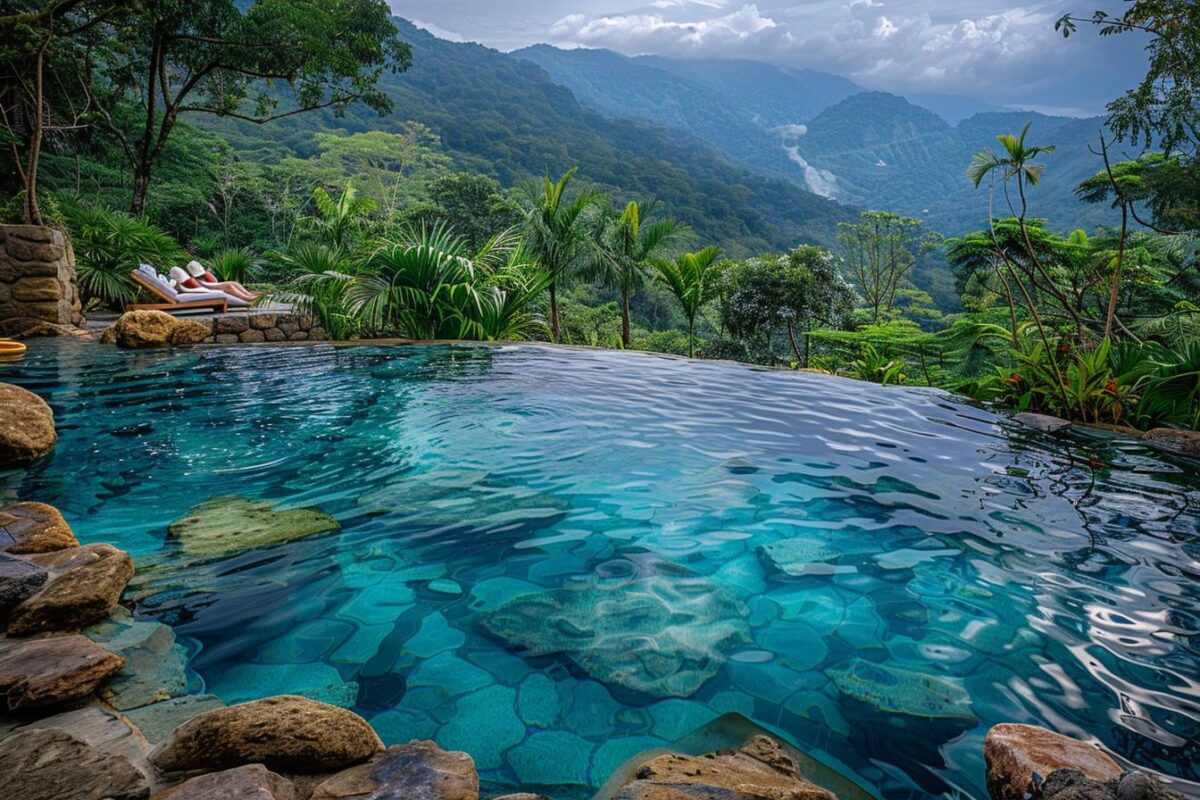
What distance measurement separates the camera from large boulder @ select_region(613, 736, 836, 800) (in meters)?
1.38

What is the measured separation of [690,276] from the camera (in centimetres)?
1522

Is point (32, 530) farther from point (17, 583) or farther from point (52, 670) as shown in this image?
point (52, 670)

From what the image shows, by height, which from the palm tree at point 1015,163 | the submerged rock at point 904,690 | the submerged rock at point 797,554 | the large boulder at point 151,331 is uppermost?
the palm tree at point 1015,163

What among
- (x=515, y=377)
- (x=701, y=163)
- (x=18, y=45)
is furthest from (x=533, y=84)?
(x=515, y=377)

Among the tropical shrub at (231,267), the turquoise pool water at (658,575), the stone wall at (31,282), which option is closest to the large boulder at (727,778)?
the turquoise pool water at (658,575)

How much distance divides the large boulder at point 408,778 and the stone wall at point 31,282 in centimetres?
1008

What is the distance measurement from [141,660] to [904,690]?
8.02ft

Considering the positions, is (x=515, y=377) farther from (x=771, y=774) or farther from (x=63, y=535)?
(x=771, y=774)

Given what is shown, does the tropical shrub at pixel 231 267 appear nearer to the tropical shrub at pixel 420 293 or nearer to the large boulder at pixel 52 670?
the tropical shrub at pixel 420 293

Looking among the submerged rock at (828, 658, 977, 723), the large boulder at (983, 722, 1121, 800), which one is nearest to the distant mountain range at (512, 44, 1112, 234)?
the submerged rock at (828, 658, 977, 723)

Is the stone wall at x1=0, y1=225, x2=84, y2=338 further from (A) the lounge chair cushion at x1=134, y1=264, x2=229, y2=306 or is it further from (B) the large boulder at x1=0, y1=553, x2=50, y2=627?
(B) the large boulder at x1=0, y1=553, x2=50, y2=627

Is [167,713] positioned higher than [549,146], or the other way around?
[549,146]

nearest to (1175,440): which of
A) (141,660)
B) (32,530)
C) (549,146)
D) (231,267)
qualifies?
(141,660)

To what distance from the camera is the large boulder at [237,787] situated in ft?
4.07
